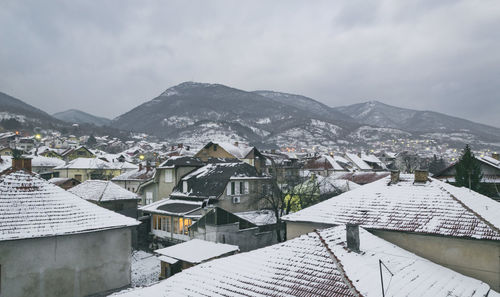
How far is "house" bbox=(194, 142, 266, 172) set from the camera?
66.6 meters

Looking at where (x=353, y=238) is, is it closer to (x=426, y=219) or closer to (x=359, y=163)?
(x=426, y=219)

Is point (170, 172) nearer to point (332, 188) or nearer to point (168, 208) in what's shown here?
point (168, 208)

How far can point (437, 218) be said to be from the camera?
14.3 m

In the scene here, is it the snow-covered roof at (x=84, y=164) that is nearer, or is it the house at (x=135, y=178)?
the house at (x=135, y=178)

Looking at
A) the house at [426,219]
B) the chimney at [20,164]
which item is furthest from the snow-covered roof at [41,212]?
the house at [426,219]

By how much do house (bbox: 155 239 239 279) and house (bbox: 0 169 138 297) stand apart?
8.05 ft

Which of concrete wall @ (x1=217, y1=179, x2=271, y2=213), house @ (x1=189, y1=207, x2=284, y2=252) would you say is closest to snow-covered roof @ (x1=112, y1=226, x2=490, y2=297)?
house @ (x1=189, y1=207, x2=284, y2=252)

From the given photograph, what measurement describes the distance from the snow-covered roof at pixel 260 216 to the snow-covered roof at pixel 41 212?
15.1 meters

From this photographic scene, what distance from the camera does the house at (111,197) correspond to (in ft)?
110

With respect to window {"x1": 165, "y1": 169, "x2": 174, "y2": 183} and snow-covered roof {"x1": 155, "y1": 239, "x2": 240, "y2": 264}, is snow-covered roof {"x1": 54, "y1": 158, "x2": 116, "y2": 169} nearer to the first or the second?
window {"x1": 165, "y1": 169, "x2": 174, "y2": 183}

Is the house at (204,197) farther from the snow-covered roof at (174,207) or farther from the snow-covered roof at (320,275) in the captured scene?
the snow-covered roof at (320,275)

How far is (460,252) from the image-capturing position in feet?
43.2

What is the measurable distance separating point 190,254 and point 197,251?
1.74 feet

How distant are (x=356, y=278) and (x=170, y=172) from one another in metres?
34.7
